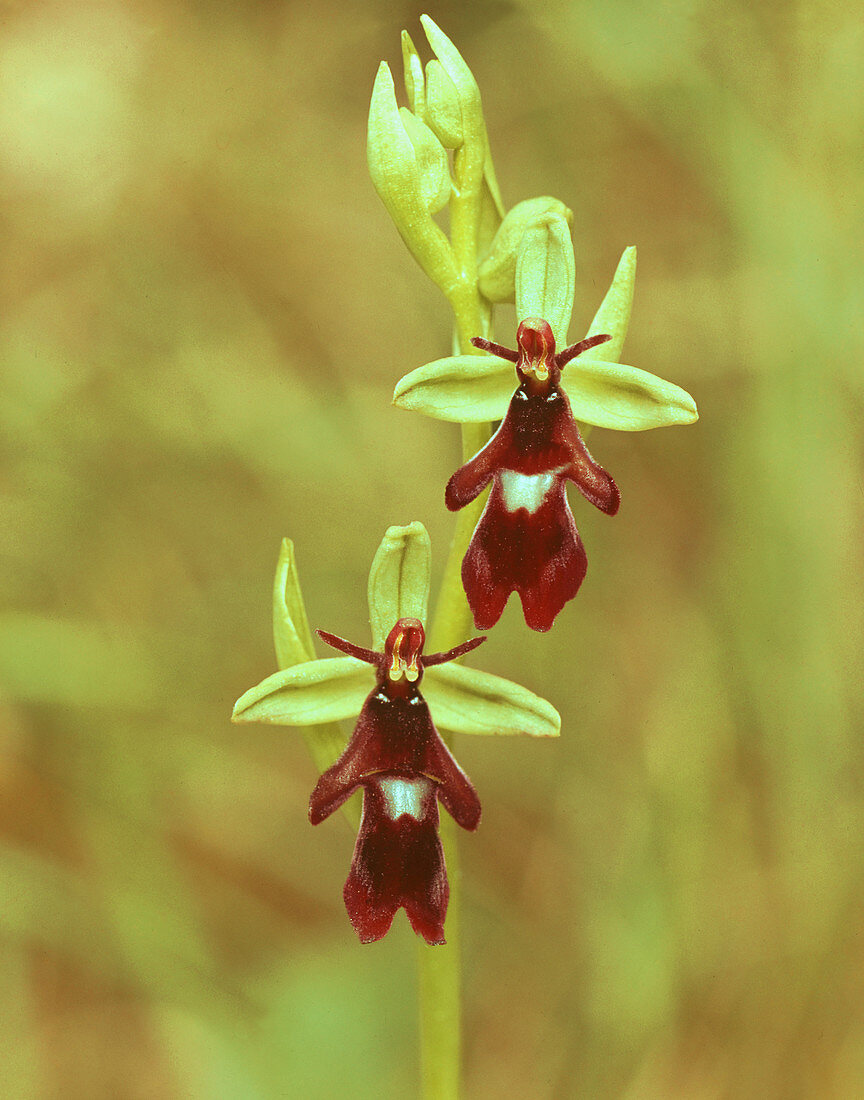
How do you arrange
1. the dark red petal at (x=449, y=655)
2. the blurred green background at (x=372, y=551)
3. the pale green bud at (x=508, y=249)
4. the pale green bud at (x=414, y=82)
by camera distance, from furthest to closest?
the blurred green background at (x=372, y=551) < the pale green bud at (x=414, y=82) < the pale green bud at (x=508, y=249) < the dark red petal at (x=449, y=655)

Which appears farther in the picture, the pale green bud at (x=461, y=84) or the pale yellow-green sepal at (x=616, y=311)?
the pale green bud at (x=461, y=84)

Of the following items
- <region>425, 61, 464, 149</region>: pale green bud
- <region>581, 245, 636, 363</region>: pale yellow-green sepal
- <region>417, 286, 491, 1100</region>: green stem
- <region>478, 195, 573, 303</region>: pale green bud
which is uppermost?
<region>425, 61, 464, 149</region>: pale green bud

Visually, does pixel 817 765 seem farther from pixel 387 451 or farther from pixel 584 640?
pixel 387 451

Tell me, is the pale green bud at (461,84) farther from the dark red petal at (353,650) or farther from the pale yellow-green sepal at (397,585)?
the dark red petal at (353,650)

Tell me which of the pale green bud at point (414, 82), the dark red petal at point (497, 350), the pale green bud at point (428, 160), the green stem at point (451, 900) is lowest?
the green stem at point (451, 900)

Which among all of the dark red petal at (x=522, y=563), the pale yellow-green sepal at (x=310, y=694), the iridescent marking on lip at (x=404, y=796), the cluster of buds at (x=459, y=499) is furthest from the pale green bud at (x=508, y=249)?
the iridescent marking on lip at (x=404, y=796)

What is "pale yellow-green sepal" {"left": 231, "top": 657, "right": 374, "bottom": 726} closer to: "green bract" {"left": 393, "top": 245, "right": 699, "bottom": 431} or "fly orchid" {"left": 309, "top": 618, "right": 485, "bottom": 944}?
"fly orchid" {"left": 309, "top": 618, "right": 485, "bottom": 944}

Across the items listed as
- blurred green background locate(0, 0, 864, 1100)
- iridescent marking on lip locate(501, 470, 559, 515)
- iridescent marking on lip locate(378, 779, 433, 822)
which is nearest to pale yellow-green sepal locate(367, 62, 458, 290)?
iridescent marking on lip locate(501, 470, 559, 515)
